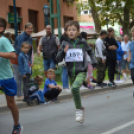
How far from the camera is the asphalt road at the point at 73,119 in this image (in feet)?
21.6

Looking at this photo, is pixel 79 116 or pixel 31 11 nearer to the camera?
pixel 79 116

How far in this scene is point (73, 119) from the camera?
774cm

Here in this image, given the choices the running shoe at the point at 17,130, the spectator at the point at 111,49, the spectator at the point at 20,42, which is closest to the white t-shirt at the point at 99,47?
the spectator at the point at 111,49

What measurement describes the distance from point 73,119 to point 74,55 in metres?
1.32

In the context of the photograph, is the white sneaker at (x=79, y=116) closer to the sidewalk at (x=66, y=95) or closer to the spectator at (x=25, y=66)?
the sidewalk at (x=66, y=95)

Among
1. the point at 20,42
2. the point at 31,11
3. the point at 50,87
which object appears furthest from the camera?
the point at 31,11

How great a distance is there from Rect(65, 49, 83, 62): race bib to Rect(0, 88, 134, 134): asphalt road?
115cm

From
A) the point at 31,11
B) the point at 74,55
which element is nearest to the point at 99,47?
the point at 74,55

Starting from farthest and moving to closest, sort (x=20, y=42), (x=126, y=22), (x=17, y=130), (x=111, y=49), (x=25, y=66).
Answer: (x=126, y=22)
(x=111, y=49)
(x=20, y=42)
(x=25, y=66)
(x=17, y=130)

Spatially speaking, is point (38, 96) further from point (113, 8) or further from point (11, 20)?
point (113, 8)

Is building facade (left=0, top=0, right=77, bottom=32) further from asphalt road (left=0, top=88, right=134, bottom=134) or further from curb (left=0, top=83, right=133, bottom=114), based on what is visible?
asphalt road (left=0, top=88, right=134, bottom=134)

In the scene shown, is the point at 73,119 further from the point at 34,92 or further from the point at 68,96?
the point at 68,96

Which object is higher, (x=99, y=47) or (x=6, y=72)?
(x=6, y=72)

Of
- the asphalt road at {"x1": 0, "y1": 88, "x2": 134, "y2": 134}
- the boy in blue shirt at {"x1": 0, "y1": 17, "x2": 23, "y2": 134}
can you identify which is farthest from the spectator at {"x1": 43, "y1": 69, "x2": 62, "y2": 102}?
the boy in blue shirt at {"x1": 0, "y1": 17, "x2": 23, "y2": 134}
